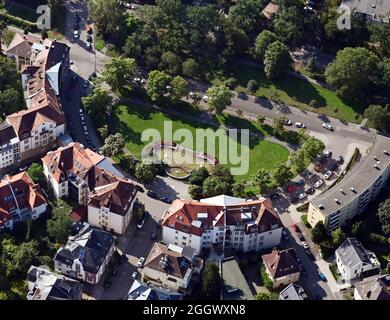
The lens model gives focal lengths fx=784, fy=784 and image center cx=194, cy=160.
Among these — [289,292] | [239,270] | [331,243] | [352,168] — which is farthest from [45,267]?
[352,168]

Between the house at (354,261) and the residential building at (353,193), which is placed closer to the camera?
the house at (354,261)

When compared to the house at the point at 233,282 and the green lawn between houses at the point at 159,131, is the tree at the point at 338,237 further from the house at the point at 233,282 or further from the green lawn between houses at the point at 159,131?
the green lawn between houses at the point at 159,131

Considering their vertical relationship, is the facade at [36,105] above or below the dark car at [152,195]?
above

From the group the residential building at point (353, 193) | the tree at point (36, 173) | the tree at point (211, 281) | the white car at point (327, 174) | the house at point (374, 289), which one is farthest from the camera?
the white car at point (327, 174)

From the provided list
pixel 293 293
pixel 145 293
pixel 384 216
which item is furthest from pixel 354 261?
pixel 145 293

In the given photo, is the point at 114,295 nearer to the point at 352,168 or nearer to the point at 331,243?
the point at 331,243

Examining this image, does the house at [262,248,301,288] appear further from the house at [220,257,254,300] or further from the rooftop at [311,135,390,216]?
the rooftop at [311,135,390,216]

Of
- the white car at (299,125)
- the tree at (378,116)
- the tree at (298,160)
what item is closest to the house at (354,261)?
the tree at (298,160)
